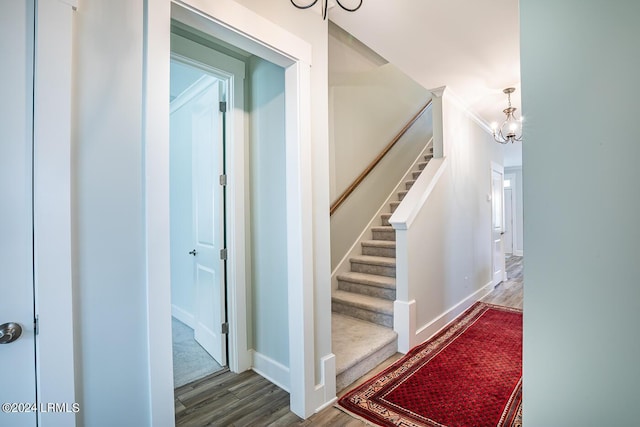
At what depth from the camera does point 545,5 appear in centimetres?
88

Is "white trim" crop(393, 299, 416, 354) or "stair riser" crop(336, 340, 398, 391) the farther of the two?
"white trim" crop(393, 299, 416, 354)

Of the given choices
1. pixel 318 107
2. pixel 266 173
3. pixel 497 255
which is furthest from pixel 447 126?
pixel 497 255

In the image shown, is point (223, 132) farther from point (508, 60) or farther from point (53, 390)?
point (508, 60)

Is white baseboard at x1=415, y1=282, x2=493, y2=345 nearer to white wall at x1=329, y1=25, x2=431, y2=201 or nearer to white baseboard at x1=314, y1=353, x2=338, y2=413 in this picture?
white baseboard at x1=314, y1=353, x2=338, y2=413

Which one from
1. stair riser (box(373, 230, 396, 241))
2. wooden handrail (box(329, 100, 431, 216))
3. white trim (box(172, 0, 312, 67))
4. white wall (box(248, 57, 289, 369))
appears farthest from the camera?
stair riser (box(373, 230, 396, 241))

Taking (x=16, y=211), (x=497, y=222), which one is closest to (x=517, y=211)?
(x=497, y=222)

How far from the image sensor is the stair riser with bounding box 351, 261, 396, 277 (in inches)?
131

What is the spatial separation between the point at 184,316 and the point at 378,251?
7.95 feet

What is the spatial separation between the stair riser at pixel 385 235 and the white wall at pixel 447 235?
674mm

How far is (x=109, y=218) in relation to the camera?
1135mm

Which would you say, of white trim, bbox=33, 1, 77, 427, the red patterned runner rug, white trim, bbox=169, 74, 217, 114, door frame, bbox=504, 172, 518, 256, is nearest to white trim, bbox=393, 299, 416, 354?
the red patterned runner rug

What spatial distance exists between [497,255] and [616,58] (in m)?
5.24

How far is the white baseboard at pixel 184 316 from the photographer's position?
10.6 ft

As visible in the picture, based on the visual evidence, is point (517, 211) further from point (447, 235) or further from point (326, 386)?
point (326, 386)
